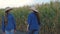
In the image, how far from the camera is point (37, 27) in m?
7.84

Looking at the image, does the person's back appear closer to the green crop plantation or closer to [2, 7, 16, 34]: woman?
[2, 7, 16, 34]: woman

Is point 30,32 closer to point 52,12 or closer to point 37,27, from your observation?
point 37,27

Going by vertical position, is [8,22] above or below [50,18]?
above

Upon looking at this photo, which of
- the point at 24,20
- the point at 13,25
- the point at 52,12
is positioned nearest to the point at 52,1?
the point at 52,12

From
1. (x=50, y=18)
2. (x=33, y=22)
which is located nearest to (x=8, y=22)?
(x=33, y=22)

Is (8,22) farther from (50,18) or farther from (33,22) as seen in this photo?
(50,18)

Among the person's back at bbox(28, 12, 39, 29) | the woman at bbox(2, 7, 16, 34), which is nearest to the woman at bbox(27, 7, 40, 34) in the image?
the person's back at bbox(28, 12, 39, 29)

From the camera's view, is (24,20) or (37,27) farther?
(24,20)

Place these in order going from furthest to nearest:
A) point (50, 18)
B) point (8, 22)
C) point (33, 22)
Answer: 1. point (50, 18)
2. point (8, 22)
3. point (33, 22)

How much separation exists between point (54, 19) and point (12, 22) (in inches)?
169

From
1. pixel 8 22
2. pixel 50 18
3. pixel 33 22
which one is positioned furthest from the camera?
pixel 50 18

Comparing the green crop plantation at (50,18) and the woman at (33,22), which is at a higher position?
the woman at (33,22)

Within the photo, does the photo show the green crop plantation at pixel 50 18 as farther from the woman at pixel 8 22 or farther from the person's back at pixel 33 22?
the woman at pixel 8 22

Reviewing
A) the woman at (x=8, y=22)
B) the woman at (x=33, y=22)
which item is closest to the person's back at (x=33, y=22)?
Answer: the woman at (x=33, y=22)
